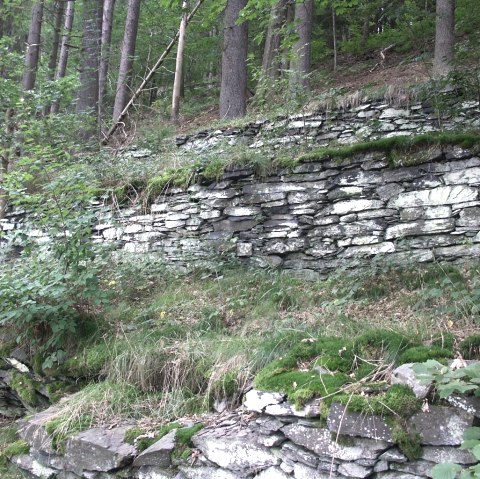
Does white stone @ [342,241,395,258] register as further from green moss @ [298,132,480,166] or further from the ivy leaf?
the ivy leaf

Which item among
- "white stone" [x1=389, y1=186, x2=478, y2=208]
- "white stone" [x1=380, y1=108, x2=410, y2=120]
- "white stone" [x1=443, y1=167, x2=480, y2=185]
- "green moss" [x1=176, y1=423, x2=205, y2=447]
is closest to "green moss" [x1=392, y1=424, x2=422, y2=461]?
"green moss" [x1=176, y1=423, x2=205, y2=447]

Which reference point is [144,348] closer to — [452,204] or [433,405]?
[433,405]

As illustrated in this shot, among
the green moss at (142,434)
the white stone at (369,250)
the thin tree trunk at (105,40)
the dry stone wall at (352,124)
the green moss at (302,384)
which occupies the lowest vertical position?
the green moss at (142,434)

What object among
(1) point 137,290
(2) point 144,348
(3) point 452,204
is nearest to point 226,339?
(2) point 144,348

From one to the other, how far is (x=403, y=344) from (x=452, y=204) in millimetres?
2446

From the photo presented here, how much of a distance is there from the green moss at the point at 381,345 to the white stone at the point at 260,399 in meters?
0.62

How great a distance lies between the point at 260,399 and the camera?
116 inches

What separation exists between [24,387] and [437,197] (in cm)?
446

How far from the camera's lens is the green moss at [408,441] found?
7.68ft

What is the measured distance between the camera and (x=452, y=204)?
4.98 metres

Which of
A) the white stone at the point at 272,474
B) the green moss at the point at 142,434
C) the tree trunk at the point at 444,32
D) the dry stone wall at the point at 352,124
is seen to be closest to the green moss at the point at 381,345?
the white stone at the point at 272,474

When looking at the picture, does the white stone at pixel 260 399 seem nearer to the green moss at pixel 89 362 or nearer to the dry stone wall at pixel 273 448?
the dry stone wall at pixel 273 448

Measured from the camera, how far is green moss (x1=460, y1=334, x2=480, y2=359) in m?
2.87

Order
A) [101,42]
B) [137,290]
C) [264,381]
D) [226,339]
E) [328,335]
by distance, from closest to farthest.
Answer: [264,381], [328,335], [226,339], [137,290], [101,42]
